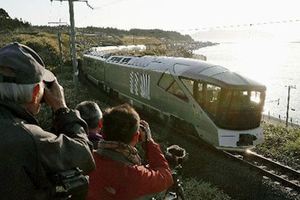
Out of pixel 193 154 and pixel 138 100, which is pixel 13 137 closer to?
pixel 193 154

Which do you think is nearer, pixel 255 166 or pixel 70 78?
pixel 255 166

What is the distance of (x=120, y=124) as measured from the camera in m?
3.67

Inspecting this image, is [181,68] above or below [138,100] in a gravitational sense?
above

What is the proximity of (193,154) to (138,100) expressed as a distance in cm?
795

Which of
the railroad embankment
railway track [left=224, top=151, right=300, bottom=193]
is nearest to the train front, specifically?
railway track [left=224, top=151, right=300, bottom=193]

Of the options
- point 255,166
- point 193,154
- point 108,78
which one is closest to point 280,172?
point 255,166

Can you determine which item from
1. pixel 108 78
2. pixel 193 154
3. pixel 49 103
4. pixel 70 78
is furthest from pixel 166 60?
pixel 70 78

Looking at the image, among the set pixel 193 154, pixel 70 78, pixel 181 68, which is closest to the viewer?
pixel 193 154

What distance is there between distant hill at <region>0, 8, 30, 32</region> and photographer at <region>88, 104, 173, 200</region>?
84.5m

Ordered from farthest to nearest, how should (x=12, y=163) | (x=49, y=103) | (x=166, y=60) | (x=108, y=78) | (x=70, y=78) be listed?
(x=70, y=78)
(x=108, y=78)
(x=166, y=60)
(x=49, y=103)
(x=12, y=163)

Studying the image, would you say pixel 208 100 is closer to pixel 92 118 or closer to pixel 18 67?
pixel 92 118

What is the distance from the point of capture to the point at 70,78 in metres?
39.2

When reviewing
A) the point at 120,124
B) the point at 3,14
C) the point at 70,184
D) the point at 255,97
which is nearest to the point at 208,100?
the point at 255,97

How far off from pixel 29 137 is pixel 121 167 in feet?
4.41
